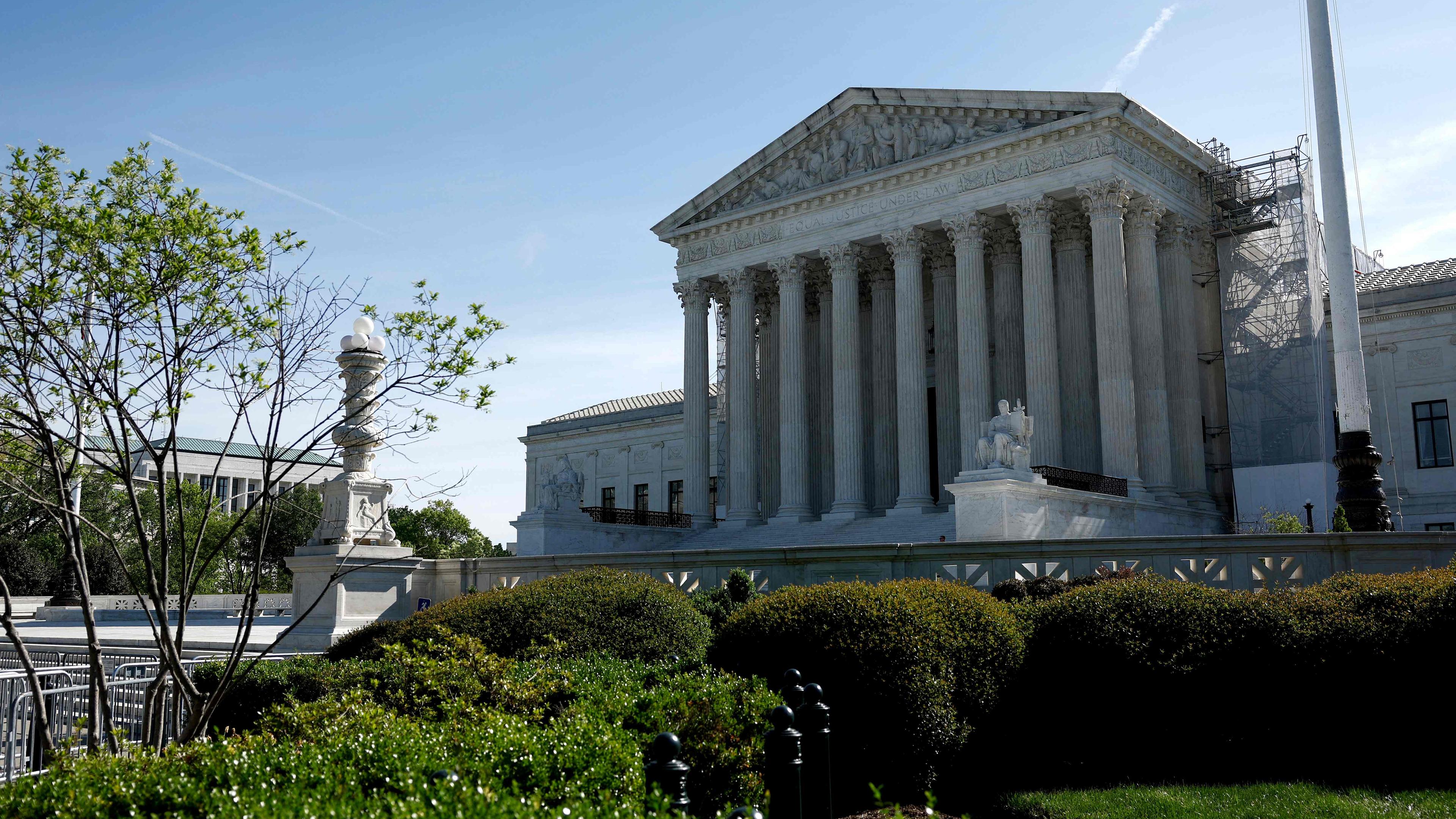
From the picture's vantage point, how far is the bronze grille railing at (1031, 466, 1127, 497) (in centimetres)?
3484

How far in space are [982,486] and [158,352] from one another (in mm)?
25465

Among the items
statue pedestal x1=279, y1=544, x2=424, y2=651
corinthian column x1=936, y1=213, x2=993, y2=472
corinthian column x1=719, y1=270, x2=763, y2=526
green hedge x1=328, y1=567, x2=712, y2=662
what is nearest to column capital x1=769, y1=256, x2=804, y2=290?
corinthian column x1=719, y1=270, x2=763, y2=526

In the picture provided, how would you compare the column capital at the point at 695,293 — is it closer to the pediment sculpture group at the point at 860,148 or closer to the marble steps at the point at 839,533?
the pediment sculpture group at the point at 860,148

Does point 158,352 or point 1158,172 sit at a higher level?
point 1158,172

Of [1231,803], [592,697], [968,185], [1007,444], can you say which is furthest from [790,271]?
[592,697]

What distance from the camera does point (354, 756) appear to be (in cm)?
663

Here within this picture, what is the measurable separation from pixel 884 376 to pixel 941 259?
5.51 meters

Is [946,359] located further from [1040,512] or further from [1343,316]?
[1343,316]

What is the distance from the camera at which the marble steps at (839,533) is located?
124 ft

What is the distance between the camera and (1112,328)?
37.4m

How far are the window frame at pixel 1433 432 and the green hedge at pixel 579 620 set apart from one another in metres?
37.2

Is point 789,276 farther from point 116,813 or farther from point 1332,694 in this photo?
point 116,813

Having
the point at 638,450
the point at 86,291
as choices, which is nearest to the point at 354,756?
the point at 86,291

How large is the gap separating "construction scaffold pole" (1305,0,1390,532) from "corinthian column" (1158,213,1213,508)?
16.3 m
